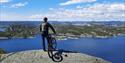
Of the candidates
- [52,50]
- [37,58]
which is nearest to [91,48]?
[52,50]

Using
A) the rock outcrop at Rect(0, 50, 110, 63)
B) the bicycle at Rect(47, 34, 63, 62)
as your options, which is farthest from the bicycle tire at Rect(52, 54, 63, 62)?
the rock outcrop at Rect(0, 50, 110, 63)

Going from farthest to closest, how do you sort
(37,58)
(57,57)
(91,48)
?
(91,48) → (37,58) → (57,57)

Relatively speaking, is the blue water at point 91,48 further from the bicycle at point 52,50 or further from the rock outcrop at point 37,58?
the bicycle at point 52,50

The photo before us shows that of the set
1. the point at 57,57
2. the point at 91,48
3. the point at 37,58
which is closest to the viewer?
the point at 57,57

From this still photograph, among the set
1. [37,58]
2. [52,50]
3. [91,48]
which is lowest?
[91,48]

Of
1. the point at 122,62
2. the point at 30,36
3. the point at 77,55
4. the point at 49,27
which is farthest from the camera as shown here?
the point at 30,36

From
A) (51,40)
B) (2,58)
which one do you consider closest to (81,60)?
→ (51,40)

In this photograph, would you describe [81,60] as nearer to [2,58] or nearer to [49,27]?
[49,27]

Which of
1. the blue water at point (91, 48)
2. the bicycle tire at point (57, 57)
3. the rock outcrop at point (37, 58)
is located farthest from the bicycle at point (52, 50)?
the blue water at point (91, 48)

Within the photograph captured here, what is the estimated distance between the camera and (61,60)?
58.4ft

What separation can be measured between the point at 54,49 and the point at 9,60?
2622mm

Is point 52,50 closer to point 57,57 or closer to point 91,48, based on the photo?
point 57,57

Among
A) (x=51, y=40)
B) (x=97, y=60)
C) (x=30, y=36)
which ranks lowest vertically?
(x=30, y=36)

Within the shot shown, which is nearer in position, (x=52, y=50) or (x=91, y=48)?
(x=52, y=50)
